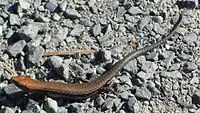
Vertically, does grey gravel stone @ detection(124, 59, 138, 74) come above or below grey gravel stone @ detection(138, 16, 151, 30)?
below

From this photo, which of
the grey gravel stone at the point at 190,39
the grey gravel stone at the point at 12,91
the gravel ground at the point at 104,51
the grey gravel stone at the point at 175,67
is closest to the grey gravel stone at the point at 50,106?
the gravel ground at the point at 104,51

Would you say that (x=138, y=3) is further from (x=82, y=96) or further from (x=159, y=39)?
(x=82, y=96)

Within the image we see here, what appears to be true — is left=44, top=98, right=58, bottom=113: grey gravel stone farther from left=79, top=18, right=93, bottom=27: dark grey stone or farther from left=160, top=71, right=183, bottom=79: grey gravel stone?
left=160, top=71, right=183, bottom=79: grey gravel stone

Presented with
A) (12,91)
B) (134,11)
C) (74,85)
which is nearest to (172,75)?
(134,11)

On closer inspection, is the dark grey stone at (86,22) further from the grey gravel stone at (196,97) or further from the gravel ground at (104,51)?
the grey gravel stone at (196,97)

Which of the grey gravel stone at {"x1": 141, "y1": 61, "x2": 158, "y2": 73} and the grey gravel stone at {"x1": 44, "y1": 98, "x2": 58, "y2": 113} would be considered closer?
the grey gravel stone at {"x1": 44, "y1": 98, "x2": 58, "y2": 113}

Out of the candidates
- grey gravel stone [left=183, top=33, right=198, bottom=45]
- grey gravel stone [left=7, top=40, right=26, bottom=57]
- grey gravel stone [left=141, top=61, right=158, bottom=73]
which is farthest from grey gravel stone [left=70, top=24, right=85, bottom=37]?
grey gravel stone [left=183, top=33, right=198, bottom=45]

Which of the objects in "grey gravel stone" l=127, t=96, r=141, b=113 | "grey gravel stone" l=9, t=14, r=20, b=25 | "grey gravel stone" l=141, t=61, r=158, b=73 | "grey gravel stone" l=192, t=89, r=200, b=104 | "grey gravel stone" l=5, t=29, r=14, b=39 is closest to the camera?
"grey gravel stone" l=127, t=96, r=141, b=113

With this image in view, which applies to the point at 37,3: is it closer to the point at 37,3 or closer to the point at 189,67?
the point at 37,3
